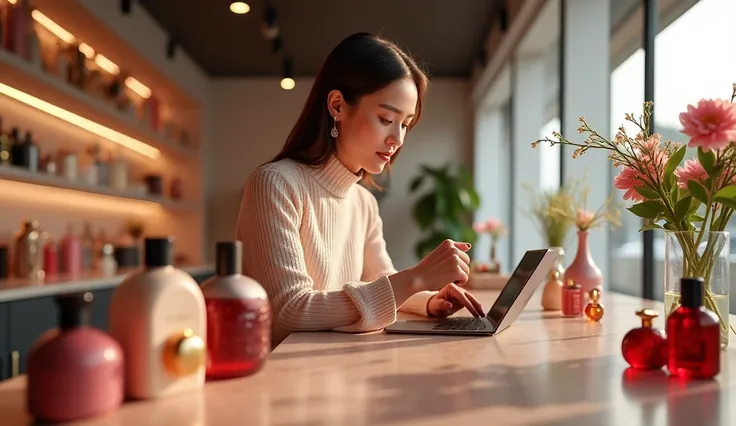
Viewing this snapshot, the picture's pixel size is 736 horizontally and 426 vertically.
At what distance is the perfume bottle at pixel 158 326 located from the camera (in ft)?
2.37

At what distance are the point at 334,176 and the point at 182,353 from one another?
0.95 metres

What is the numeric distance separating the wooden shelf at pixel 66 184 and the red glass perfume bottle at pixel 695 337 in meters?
2.97

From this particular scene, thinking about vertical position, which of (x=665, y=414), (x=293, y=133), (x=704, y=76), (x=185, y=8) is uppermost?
(x=185, y=8)

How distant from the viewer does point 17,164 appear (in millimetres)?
3311

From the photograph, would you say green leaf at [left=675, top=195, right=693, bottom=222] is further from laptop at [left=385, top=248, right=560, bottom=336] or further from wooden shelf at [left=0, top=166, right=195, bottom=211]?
wooden shelf at [left=0, top=166, right=195, bottom=211]

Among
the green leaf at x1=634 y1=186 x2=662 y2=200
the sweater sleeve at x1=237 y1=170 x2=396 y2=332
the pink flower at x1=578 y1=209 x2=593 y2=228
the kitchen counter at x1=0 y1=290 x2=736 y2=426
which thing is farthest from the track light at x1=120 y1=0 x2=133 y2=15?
the green leaf at x1=634 y1=186 x2=662 y2=200

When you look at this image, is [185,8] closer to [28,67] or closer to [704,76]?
[28,67]

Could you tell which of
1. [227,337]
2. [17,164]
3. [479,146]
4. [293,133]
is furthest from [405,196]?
[227,337]

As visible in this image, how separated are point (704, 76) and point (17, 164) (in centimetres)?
311

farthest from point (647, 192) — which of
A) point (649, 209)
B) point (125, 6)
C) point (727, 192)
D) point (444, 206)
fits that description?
point (444, 206)

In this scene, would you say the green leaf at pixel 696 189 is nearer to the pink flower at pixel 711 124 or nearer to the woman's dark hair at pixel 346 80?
the pink flower at pixel 711 124

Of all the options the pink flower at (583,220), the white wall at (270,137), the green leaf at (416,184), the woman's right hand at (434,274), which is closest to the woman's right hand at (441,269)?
the woman's right hand at (434,274)

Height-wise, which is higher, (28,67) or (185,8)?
(185,8)

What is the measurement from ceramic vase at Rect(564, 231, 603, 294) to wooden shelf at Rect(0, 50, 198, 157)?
254 cm
